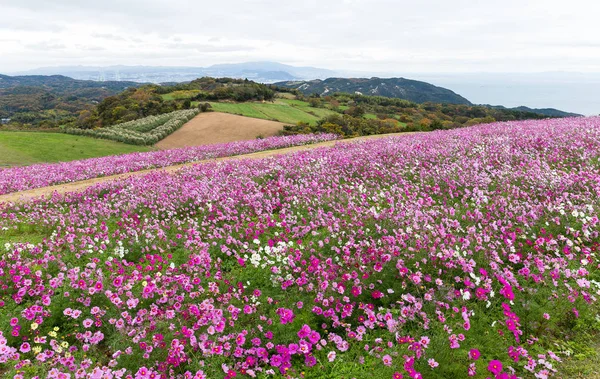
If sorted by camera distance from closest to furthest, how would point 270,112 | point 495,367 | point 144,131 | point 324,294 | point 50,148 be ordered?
point 495,367 → point 324,294 → point 50,148 → point 144,131 → point 270,112

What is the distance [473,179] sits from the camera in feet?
31.3

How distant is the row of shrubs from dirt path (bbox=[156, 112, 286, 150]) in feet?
2.71

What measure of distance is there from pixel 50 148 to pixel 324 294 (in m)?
35.3

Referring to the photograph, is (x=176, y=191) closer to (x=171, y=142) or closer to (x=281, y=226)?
(x=281, y=226)

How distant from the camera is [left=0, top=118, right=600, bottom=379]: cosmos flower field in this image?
4344 mm

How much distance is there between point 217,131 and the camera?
4672 cm

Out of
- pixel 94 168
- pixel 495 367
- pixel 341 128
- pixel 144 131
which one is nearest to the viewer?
pixel 495 367

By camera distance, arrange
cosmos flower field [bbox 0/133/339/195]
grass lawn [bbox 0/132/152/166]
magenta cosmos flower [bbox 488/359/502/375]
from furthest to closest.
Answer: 1. grass lawn [bbox 0/132/152/166]
2. cosmos flower field [bbox 0/133/339/195]
3. magenta cosmos flower [bbox 488/359/502/375]

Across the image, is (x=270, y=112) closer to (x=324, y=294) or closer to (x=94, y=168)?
(x=94, y=168)

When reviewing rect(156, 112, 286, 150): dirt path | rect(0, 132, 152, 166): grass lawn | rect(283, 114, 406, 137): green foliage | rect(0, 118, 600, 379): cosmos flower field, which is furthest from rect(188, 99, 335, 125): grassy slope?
rect(0, 118, 600, 379): cosmos flower field

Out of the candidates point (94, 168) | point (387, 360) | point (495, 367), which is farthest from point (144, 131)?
point (495, 367)

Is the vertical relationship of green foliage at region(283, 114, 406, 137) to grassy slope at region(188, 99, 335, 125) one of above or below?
below

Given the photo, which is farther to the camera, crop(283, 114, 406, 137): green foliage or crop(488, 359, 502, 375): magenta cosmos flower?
crop(283, 114, 406, 137): green foliage

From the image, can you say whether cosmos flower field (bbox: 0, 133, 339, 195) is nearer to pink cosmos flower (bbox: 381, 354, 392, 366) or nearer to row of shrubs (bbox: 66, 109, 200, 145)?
row of shrubs (bbox: 66, 109, 200, 145)
